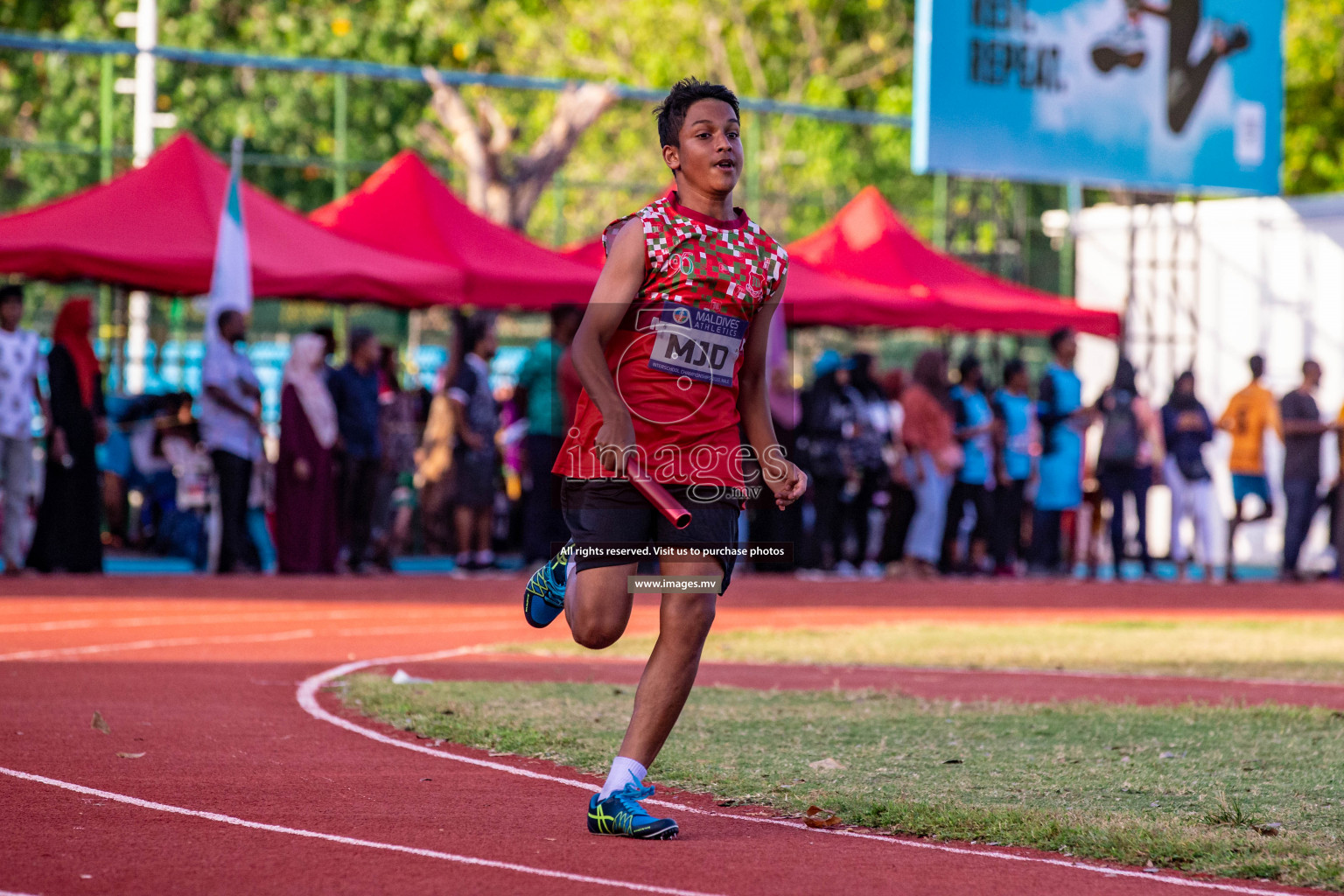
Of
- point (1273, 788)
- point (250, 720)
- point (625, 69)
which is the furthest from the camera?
point (625, 69)

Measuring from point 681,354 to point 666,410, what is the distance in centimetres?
17

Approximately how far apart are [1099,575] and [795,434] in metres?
4.46

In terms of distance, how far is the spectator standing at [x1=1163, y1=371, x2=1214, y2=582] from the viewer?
19.2 metres

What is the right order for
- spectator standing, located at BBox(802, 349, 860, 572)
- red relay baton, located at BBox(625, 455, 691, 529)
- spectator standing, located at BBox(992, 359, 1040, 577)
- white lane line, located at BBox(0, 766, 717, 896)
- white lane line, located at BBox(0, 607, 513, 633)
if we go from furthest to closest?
spectator standing, located at BBox(992, 359, 1040, 577)
spectator standing, located at BBox(802, 349, 860, 572)
white lane line, located at BBox(0, 607, 513, 633)
red relay baton, located at BBox(625, 455, 691, 529)
white lane line, located at BBox(0, 766, 717, 896)

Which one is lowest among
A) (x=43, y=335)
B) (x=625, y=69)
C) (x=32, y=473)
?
(x=32, y=473)

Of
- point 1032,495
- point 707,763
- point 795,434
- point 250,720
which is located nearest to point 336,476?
point 795,434

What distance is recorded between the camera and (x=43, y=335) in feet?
66.3

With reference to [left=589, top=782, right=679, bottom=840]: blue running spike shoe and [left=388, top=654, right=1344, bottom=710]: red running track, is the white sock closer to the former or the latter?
[left=589, top=782, right=679, bottom=840]: blue running spike shoe

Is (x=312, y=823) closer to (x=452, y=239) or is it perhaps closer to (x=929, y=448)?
(x=929, y=448)

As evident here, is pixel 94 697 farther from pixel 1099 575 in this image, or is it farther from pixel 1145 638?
pixel 1099 575

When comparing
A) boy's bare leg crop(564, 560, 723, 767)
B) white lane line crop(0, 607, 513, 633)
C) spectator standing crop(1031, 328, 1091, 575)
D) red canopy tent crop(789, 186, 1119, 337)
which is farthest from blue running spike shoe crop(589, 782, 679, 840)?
red canopy tent crop(789, 186, 1119, 337)

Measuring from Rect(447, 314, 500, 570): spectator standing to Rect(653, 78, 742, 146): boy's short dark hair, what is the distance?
1155 cm

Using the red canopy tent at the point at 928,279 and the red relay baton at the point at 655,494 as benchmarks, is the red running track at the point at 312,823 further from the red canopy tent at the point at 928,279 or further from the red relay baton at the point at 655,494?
the red canopy tent at the point at 928,279

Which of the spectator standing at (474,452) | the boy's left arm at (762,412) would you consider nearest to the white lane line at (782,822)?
the boy's left arm at (762,412)
